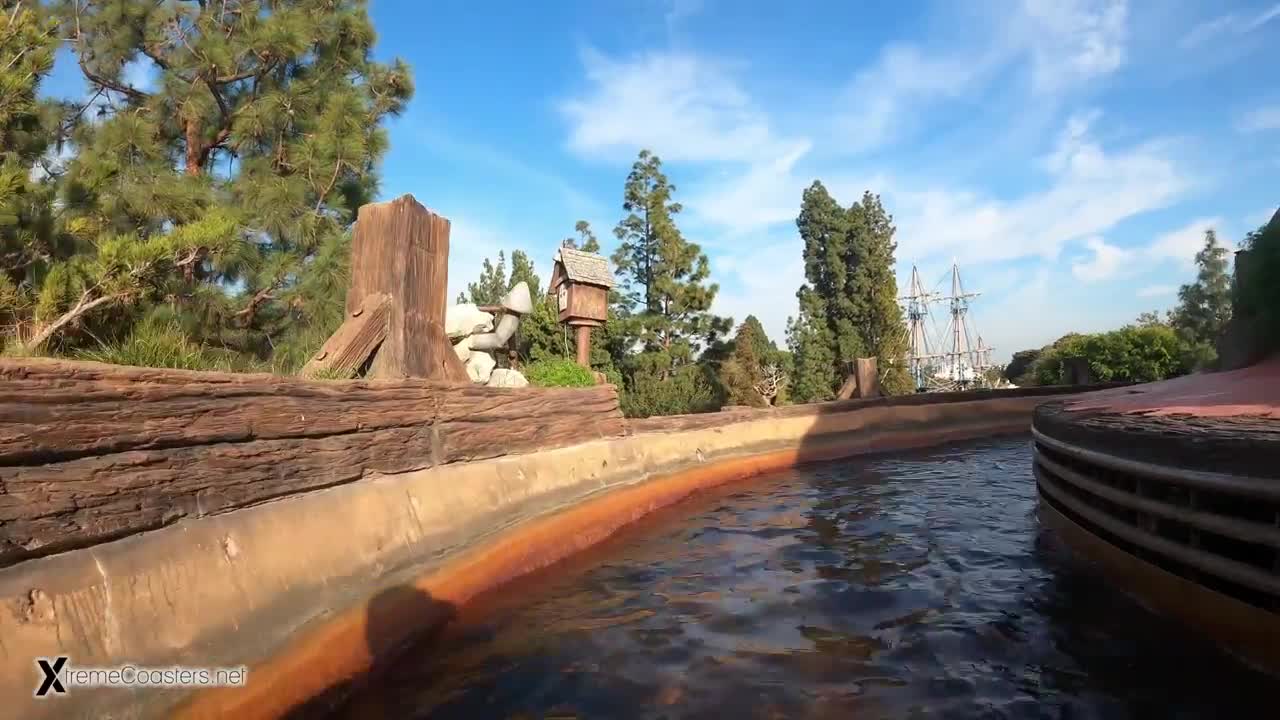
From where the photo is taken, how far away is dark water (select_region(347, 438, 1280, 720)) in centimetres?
262

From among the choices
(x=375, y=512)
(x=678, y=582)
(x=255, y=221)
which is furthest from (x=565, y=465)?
(x=255, y=221)

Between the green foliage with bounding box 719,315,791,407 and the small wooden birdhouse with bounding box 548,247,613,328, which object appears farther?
the green foliage with bounding box 719,315,791,407

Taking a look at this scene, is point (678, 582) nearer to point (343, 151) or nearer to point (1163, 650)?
point (1163, 650)

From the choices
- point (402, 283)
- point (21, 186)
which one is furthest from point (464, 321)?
point (21, 186)

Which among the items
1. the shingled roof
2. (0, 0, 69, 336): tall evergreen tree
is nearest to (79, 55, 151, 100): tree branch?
(0, 0, 69, 336): tall evergreen tree

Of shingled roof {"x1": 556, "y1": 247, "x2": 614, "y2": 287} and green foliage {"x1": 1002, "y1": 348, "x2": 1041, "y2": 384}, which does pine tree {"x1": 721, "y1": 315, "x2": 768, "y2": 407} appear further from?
green foliage {"x1": 1002, "y1": 348, "x2": 1041, "y2": 384}

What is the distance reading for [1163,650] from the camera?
295cm

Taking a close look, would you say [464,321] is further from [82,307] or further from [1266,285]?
[1266,285]

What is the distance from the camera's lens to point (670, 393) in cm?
1463

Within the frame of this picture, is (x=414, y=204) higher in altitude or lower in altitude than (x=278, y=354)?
higher

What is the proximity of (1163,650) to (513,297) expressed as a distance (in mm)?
7455

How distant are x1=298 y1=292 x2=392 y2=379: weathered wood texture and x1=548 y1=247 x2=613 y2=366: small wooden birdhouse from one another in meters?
8.28

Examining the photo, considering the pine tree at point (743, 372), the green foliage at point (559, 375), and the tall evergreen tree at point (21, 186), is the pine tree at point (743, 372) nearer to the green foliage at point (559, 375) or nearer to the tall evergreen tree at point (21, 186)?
the green foliage at point (559, 375)

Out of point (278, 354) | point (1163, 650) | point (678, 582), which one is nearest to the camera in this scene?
point (1163, 650)
